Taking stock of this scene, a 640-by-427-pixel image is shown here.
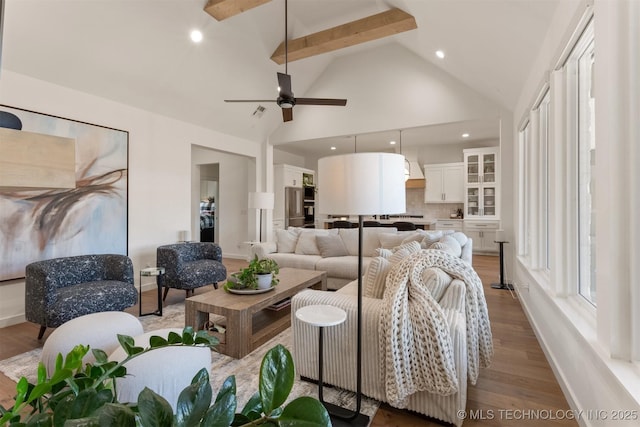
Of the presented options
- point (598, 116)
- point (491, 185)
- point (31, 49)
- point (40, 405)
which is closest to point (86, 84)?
point (31, 49)

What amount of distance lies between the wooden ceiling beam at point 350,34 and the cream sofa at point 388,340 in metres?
3.45

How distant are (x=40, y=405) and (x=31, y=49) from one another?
414 centimetres

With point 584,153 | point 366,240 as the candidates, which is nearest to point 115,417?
point 584,153

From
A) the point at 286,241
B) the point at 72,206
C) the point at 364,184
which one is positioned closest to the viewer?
the point at 364,184

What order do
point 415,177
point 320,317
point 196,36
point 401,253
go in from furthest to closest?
point 415,177
point 196,36
point 401,253
point 320,317

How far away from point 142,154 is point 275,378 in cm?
486

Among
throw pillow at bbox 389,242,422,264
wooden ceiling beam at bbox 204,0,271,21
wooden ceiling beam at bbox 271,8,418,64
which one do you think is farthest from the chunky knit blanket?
wooden ceiling beam at bbox 271,8,418,64

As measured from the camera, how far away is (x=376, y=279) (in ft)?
7.36

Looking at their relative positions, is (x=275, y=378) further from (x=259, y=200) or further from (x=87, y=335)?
(x=259, y=200)

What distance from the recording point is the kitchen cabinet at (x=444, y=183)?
805 cm

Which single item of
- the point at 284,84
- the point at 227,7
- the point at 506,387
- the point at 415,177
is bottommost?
the point at 506,387

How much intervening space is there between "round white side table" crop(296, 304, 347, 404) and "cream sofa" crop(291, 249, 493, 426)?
0.16 meters

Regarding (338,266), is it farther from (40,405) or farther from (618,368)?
(40,405)

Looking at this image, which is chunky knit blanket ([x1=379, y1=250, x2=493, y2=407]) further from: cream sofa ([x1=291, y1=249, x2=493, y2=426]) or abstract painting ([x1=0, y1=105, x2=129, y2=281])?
abstract painting ([x1=0, y1=105, x2=129, y2=281])
